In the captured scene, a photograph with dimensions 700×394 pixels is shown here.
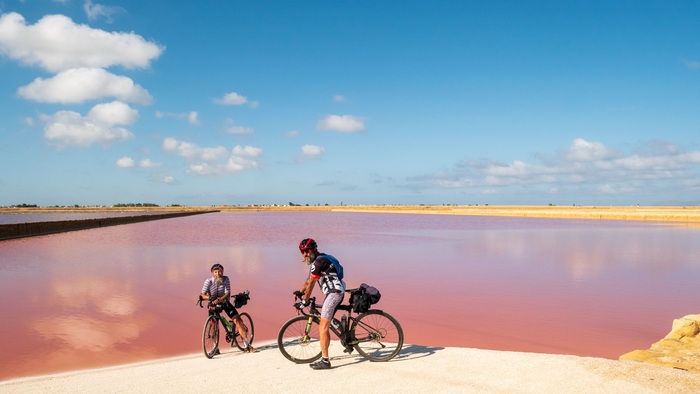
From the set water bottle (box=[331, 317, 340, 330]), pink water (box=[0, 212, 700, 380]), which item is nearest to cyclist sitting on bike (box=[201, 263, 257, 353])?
pink water (box=[0, 212, 700, 380])

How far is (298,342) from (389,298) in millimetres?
6516

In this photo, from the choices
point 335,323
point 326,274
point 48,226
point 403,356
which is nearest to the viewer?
point 326,274

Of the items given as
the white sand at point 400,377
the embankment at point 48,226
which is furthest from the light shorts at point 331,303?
the embankment at point 48,226

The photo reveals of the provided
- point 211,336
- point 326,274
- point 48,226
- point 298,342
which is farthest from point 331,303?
point 48,226

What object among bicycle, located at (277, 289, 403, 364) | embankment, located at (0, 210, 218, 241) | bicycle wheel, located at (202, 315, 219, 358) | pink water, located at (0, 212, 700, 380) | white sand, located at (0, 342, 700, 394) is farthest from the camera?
embankment, located at (0, 210, 218, 241)

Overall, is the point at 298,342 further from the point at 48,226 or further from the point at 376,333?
the point at 48,226

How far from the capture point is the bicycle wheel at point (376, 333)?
791 cm

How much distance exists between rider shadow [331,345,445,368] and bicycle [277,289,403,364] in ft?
0.44

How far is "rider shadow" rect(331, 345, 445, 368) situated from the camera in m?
7.94

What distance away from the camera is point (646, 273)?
1948 centimetres

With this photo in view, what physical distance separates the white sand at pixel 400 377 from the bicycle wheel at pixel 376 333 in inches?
6.8

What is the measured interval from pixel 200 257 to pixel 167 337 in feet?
49.8

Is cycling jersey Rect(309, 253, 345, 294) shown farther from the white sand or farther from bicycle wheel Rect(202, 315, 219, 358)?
bicycle wheel Rect(202, 315, 219, 358)

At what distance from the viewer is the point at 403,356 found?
8164 mm
